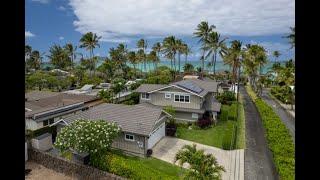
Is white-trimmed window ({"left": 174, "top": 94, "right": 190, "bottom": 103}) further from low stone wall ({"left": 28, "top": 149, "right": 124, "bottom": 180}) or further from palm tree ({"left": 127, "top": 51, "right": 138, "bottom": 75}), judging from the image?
palm tree ({"left": 127, "top": 51, "right": 138, "bottom": 75})

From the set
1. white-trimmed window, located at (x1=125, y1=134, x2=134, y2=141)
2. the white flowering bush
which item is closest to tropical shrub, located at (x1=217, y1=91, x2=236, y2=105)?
white-trimmed window, located at (x1=125, y1=134, x2=134, y2=141)

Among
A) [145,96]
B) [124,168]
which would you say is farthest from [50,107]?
[124,168]

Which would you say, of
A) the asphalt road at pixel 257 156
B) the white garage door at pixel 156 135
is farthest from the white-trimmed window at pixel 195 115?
the asphalt road at pixel 257 156

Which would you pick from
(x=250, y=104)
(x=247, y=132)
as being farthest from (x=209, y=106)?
(x=250, y=104)

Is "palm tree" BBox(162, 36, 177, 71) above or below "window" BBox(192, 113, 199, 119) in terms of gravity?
above

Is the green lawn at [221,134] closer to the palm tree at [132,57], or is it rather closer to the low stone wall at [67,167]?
the low stone wall at [67,167]

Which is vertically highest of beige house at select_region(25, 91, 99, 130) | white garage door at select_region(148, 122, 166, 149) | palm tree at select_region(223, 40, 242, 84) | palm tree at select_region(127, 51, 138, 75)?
palm tree at select_region(127, 51, 138, 75)
